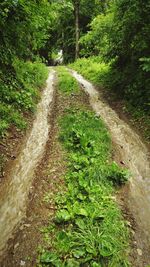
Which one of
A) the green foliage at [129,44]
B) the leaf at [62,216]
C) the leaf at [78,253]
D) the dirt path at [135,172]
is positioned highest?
the green foliage at [129,44]

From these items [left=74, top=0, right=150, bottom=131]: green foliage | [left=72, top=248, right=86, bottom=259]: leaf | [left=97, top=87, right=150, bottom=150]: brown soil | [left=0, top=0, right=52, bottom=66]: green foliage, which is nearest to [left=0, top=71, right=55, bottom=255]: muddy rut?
[left=72, top=248, right=86, bottom=259]: leaf

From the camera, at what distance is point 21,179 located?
650 cm

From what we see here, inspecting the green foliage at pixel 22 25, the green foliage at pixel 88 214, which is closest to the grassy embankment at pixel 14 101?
the green foliage at pixel 22 25

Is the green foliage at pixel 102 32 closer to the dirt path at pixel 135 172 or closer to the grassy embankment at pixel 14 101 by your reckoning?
the dirt path at pixel 135 172

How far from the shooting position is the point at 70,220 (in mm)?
4855

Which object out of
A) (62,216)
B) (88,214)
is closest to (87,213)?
(88,214)

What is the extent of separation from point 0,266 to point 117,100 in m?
9.89

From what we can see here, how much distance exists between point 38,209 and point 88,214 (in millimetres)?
1102

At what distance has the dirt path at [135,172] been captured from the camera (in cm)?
484

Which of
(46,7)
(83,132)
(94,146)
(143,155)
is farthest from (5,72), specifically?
(143,155)

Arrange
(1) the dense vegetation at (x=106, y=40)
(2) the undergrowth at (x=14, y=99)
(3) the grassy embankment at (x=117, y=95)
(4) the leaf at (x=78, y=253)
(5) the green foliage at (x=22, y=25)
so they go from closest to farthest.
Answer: (4) the leaf at (x=78, y=253) → (5) the green foliage at (x=22, y=25) → (1) the dense vegetation at (x=106, y=40) → (2) the undergrowth at (x=14, y=99) → (3) the grassy embankment at (x=117, y=95)

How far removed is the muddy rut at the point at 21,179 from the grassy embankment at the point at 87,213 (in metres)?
0.74

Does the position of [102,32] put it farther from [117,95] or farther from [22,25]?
[22,25]

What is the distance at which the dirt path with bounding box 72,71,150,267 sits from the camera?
4844 millimetres
